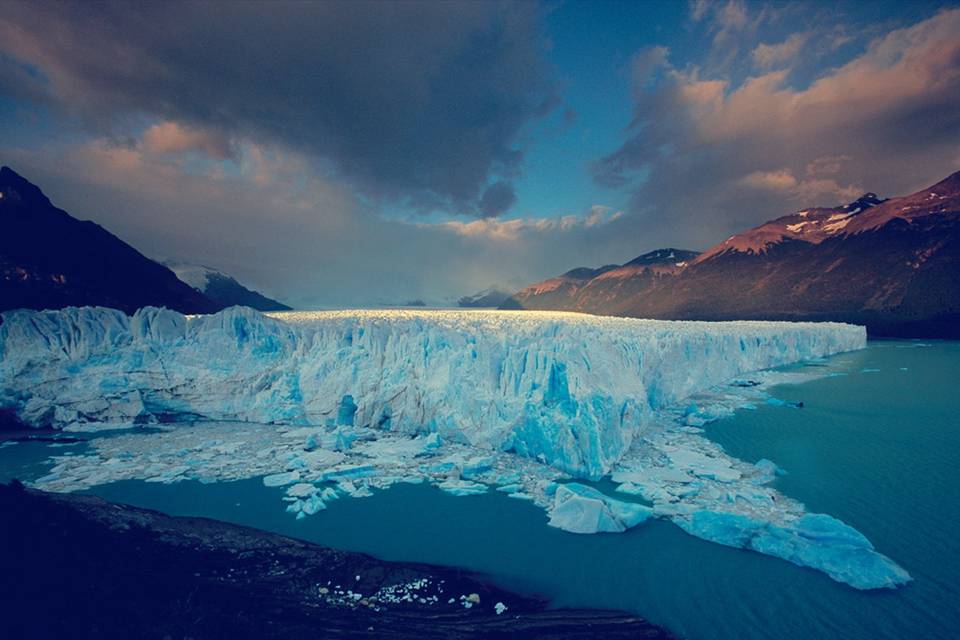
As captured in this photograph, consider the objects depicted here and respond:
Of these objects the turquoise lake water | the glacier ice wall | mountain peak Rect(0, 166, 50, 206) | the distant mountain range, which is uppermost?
mountain peak Rect(0, 166, 50, 206)

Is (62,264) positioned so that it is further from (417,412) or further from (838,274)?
(838,274)

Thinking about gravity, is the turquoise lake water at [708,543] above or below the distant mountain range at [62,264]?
below

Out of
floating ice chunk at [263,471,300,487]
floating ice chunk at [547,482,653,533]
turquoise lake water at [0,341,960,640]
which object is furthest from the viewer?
floating ice chunk at [263,471,300,487]

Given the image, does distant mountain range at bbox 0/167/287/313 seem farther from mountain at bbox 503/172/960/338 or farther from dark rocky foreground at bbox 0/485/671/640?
mountain at bbox 503/172/960/338

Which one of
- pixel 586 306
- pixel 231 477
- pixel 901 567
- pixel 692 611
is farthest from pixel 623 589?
pixel 586 306

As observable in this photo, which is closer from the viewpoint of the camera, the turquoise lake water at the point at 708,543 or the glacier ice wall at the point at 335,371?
the turquoise lake water at the point at 708,543

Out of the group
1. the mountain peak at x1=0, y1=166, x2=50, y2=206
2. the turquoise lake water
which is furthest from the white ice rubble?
the mountain peak at x1=0, y1=166, x2=50, y2=206

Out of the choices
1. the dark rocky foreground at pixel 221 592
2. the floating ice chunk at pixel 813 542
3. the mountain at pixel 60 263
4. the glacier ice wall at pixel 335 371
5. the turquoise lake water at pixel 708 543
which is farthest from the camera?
the mountain at pixel 60 263

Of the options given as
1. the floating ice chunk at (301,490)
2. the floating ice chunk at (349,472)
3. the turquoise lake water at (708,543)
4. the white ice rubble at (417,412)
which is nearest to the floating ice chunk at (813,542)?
the white ice rubble at (417,412)

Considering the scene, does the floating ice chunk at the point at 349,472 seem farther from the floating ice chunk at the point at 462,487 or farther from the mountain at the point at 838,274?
the mountain at the point at 838,274
